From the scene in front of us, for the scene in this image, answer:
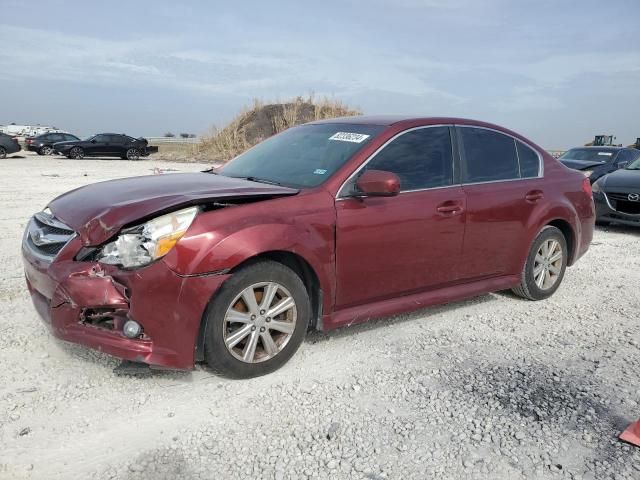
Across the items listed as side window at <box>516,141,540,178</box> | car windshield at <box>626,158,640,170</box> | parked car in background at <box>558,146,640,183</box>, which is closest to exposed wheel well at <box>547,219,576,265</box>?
side window at <box>516,141,540,178</box>

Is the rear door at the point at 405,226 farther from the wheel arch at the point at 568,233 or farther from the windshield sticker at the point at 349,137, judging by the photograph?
the wheel arch at the point at 568,233

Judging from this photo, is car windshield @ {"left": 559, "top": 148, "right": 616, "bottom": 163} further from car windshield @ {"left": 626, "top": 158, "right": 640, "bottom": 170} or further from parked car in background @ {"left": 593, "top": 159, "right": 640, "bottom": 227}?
parked car in background @ {"left": 593, "top": 159, "right": 640, "bottom": 227}

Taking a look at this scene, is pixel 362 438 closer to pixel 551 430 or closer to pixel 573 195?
pixel 551 430

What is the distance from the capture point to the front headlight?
9.98ft

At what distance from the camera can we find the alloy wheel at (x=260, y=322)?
10.7 ft

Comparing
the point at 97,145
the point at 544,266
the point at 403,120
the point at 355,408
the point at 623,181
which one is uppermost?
the point at 403,120

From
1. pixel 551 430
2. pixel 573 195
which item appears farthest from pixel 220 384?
pixel 573 195

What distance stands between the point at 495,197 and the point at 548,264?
1130 millimetres

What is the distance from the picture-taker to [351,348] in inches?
155

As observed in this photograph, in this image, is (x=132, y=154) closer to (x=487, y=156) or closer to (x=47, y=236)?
(x=487, y=156)

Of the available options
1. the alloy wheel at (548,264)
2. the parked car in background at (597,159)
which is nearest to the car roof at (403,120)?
the alloy wheel at (548,264)

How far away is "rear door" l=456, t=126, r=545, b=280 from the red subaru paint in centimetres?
1

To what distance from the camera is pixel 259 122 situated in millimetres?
25109

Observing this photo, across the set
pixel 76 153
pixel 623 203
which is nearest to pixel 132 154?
pixel 76 153
